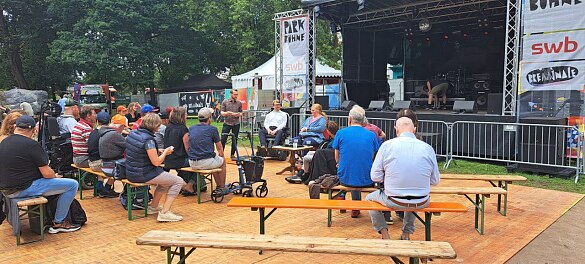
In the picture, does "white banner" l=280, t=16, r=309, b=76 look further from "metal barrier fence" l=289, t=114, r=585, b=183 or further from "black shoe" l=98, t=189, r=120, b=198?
"black shoe" l=98, t=189, r=120, b=198

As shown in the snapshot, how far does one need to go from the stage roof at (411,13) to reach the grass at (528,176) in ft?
17.4

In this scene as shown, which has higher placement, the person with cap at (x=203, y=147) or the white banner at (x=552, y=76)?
the white banner at (x=552, y=76)

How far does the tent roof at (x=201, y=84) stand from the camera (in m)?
32.4

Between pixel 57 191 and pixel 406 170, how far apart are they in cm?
376

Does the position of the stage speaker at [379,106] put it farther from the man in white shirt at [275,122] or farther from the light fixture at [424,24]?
the man in white shirt at [275,122]

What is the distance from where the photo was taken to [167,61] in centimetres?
3472

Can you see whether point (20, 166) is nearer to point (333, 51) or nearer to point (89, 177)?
point (89, 177)

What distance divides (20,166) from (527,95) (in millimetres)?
8916

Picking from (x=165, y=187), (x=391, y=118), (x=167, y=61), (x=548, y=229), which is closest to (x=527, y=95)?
(x=391, y=118)

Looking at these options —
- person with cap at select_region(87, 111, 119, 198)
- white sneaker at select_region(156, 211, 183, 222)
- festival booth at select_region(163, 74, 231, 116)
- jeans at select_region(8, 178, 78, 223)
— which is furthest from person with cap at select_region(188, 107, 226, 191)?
festival booth at select_region(163, 74, 231, 116)

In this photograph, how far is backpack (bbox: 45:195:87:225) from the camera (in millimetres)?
5031

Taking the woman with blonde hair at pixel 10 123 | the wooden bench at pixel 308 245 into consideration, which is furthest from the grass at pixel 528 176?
the woman with blonde hair at pixel 10 123

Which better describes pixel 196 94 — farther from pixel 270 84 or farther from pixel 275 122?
pixel 275 122

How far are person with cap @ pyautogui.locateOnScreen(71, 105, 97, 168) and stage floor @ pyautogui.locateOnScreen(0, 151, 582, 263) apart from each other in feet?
2.12
